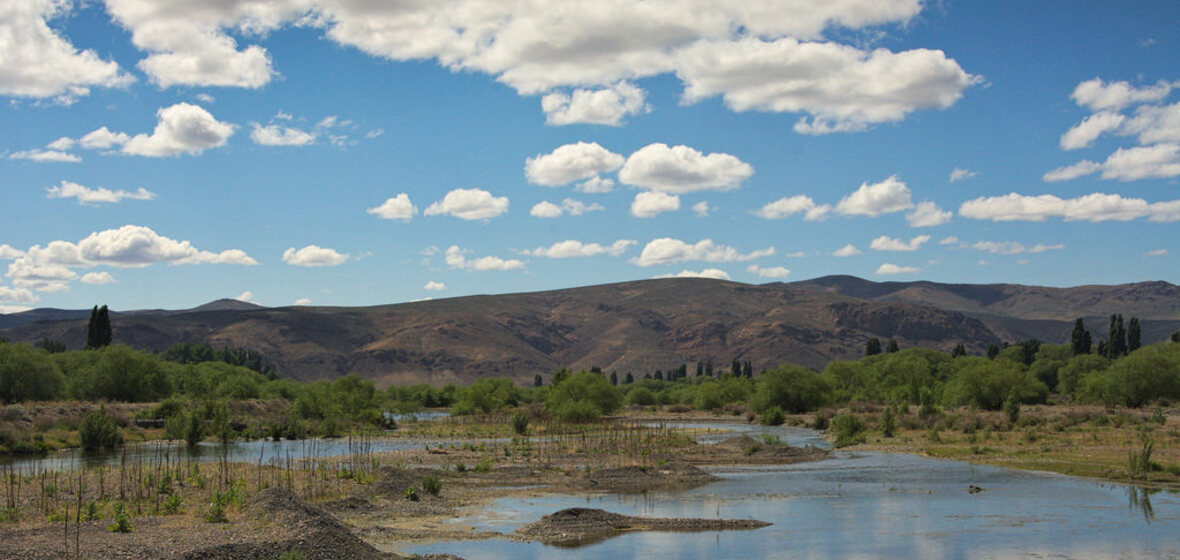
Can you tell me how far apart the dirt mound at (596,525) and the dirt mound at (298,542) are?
6193mm

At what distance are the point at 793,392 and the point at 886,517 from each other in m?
80.7

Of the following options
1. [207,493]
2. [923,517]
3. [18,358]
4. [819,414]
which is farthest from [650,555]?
[18,358]

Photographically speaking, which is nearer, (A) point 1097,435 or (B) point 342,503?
(B) point 342,503

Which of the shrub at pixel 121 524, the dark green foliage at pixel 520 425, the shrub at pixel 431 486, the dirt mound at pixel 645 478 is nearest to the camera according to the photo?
the shrub at pixel 121 524

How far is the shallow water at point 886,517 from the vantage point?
2655 cm

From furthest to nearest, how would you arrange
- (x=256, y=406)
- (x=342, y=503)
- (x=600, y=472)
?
1. (x=256, y=406)
2. (x=600, y=472)
3. (x=342, y=503)

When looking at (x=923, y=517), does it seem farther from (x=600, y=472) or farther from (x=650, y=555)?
(x=600, y=472)

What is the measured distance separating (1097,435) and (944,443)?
882 centimetres

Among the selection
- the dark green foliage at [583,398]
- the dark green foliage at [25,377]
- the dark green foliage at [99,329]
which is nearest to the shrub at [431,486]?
the dark green foliage at [583,398]

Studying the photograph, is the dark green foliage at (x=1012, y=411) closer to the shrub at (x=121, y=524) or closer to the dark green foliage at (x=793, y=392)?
the dark green foliage at (x=793, y=392)

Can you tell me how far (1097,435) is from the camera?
195 ft

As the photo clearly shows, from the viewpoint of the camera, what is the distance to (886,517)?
32562 millimetres

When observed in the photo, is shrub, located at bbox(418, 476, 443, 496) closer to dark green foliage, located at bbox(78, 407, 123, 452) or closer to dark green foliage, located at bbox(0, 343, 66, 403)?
dark green foliage, located at bbox(78, 407, 123, 452)

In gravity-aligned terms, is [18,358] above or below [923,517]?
above
